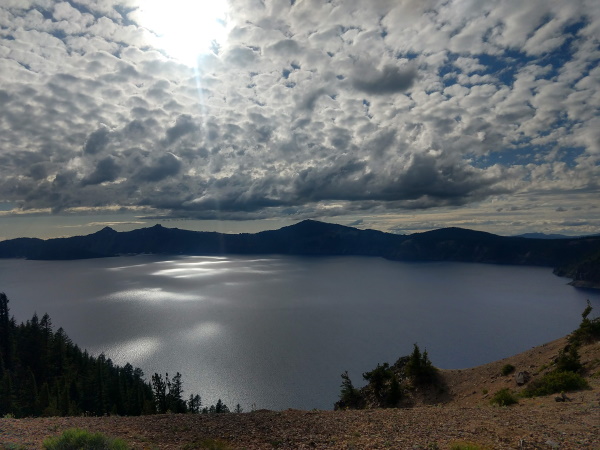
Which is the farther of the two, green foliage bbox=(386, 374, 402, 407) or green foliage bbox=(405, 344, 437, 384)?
green foliage bbox=(405, 344, 437, 384)

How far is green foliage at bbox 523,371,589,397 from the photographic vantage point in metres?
25.5

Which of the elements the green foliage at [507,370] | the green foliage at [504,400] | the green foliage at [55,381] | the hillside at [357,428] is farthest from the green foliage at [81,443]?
the green foliage at [55,381]

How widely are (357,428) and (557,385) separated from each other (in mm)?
19376

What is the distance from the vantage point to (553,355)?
36688 mm

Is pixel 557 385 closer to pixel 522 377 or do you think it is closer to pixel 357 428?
pixel 522 377

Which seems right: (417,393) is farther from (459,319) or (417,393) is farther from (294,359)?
(459,319)

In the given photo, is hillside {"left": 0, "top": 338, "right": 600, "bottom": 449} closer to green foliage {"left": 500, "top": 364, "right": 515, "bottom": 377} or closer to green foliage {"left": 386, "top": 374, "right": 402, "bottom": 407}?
green foliage {"left": 500, "top": 364, "right": 515, "bottom": 377}

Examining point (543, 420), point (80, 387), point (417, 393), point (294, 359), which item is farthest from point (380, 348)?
point (543, 420)

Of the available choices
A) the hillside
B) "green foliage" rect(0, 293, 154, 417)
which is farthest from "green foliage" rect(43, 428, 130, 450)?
"green foliage" rect(0, 293, 154, 417)

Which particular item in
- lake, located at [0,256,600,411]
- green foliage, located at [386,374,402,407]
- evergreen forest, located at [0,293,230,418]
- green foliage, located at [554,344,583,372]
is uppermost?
green foliage, located at [554,344,583,372]

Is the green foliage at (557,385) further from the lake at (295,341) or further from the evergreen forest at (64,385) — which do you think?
the lake at (295,341)

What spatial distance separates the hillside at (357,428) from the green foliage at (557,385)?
1.57 metres

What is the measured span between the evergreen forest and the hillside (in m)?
45.1

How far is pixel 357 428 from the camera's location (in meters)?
18.0
